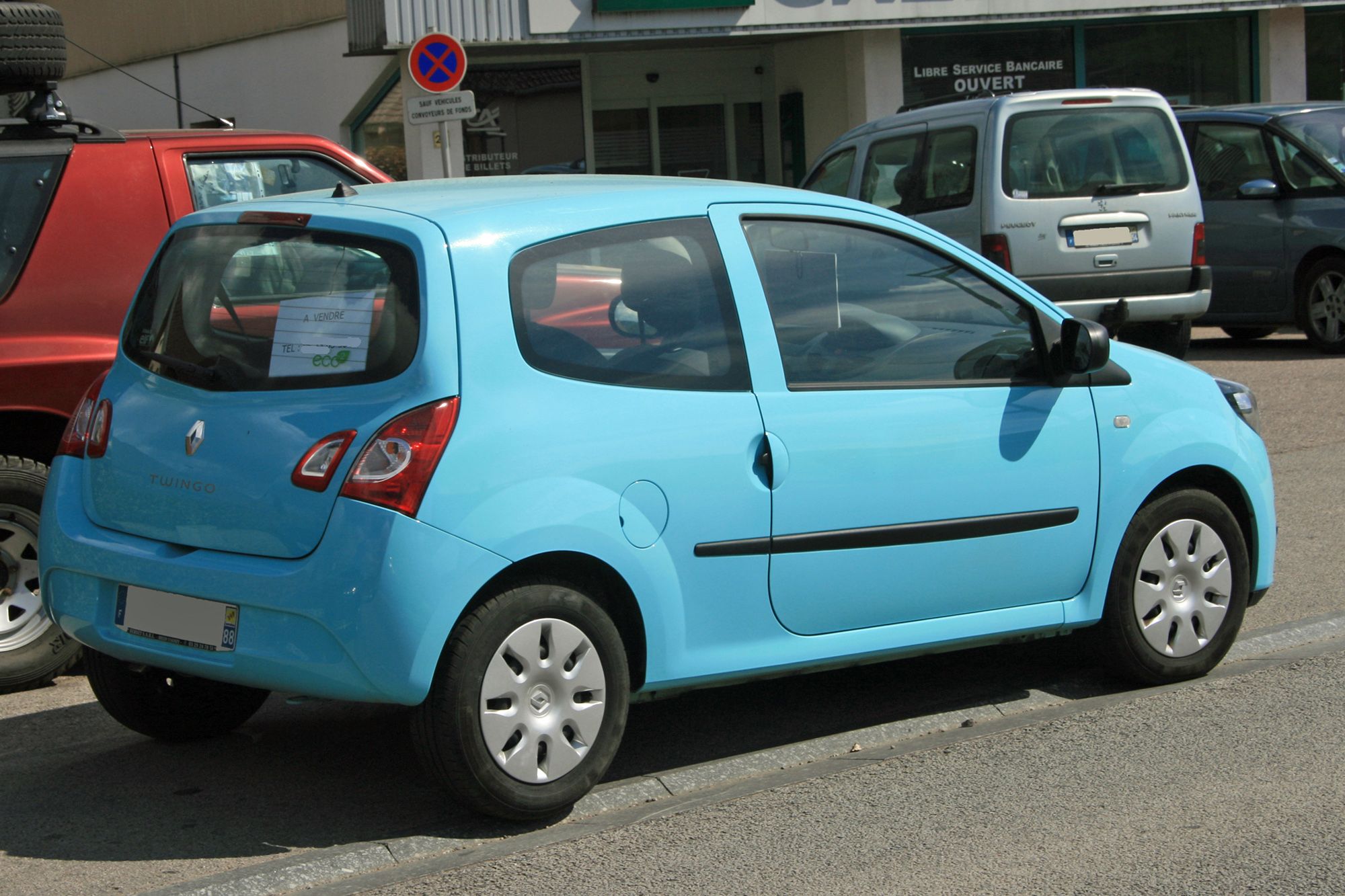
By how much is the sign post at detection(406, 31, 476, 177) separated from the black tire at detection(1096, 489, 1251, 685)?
23.5 ft

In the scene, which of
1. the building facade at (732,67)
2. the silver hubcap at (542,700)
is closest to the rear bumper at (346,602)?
the silver hubcap at (542,700)

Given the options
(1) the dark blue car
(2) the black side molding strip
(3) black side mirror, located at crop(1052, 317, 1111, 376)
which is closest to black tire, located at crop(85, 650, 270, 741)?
(2) the black side molding strip

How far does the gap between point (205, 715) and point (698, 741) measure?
4.95 ft

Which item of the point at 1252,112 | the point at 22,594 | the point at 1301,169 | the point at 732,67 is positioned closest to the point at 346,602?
the point at 22,594

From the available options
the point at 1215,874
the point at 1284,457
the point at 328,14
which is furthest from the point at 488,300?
the point at 328,14

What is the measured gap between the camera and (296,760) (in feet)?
14.8

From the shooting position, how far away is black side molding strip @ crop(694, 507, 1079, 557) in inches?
160

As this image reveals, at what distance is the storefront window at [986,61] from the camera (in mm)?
20047

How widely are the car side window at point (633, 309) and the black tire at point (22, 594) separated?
7.61 ft

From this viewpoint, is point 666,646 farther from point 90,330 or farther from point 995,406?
point 90,330

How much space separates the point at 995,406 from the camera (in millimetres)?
4523

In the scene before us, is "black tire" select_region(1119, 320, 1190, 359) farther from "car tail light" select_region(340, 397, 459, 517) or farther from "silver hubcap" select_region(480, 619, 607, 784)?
"car tail light" select_region(340, 397, 459, 517)

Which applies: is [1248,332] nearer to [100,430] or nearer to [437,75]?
[437,75]

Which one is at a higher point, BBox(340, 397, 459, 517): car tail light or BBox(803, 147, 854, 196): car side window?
BBox(803, 147, 854, 196): car side window
